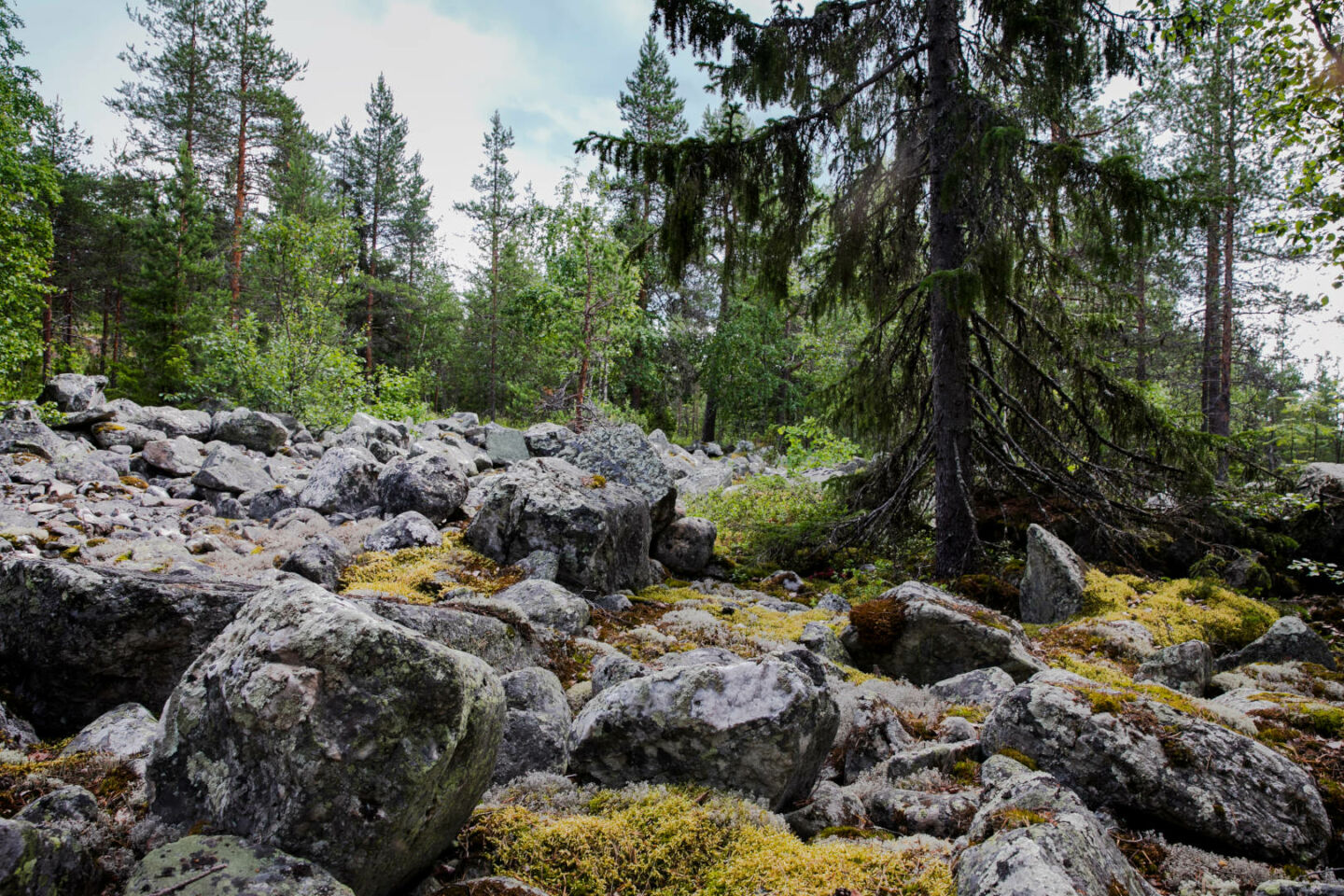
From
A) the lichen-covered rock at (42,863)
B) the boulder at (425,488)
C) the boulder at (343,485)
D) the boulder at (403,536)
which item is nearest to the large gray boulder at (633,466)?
the boulder at (425,488)

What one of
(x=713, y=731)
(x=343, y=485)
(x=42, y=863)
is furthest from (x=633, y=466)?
(x=42, y=863)

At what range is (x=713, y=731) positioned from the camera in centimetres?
293

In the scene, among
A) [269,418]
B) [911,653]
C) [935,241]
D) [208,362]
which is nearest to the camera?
[911,653]

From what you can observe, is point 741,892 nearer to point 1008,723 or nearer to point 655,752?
point 655,752

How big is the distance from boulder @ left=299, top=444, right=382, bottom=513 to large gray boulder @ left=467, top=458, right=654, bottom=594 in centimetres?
223

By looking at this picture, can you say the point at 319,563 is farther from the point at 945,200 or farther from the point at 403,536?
the point at 945,200

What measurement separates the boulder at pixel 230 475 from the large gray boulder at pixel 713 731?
776 centimetres

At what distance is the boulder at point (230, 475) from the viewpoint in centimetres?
875

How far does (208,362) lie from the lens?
16.4m

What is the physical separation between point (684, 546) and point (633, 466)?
1335mm

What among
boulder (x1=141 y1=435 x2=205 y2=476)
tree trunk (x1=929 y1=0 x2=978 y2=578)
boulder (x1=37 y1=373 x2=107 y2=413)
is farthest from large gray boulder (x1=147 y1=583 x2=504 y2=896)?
boulder (x1=37 y1=373 x2=107 y2=413)

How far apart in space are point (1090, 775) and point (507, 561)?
16.7ft

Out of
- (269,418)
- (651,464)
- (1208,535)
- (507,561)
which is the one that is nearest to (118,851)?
(507,561)

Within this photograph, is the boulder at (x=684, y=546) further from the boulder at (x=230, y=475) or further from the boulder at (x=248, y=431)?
the boulder at (x=248, y=431)
